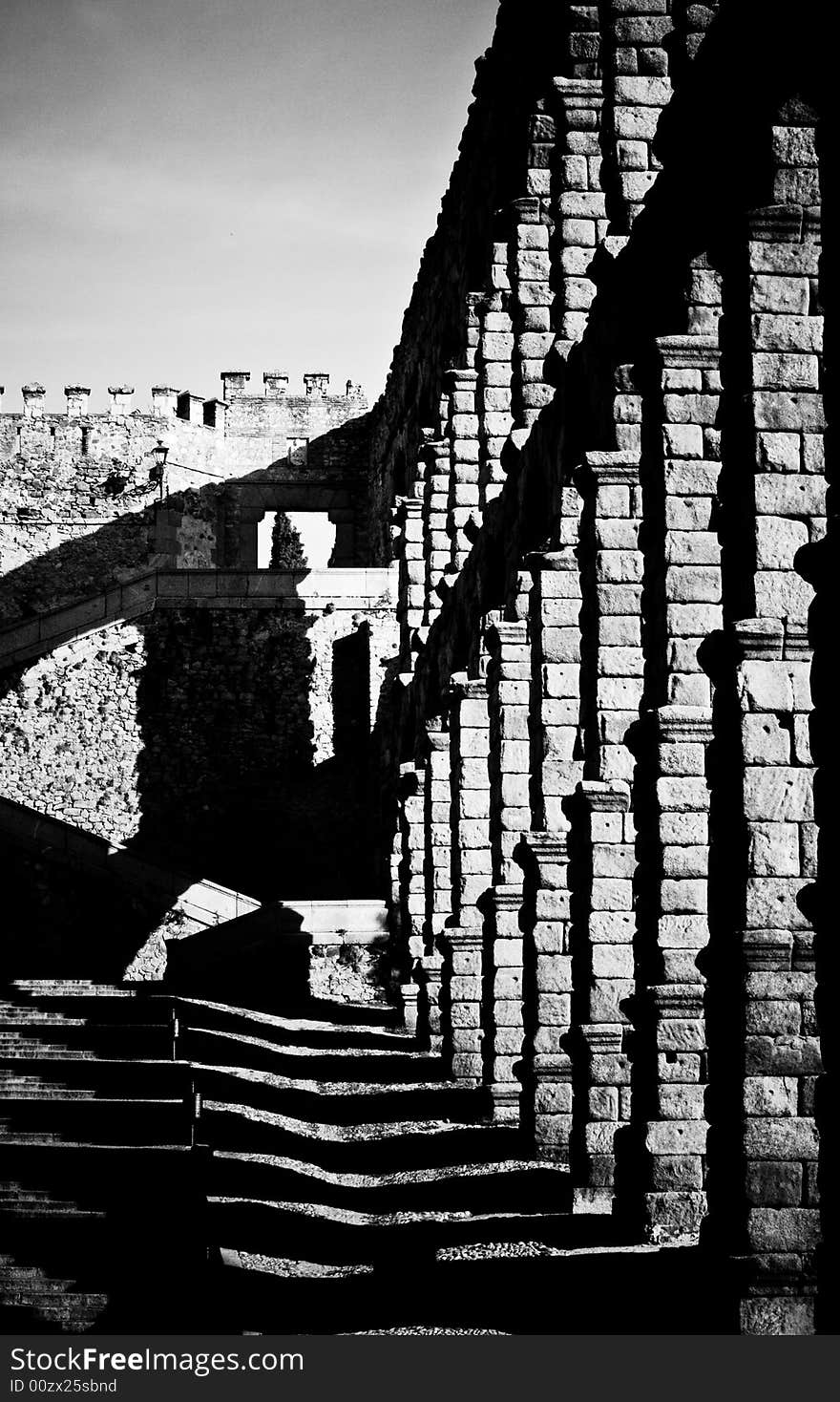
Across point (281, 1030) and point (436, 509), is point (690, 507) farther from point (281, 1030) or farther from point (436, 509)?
point (436, 509)

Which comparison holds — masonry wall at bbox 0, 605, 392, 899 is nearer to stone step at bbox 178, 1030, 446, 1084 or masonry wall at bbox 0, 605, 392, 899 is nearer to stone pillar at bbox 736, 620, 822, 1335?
stone step at bbox 178, 1030, 446, 1084

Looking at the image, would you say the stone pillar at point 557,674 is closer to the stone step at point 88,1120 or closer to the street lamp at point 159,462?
the stone step at point 88,1120

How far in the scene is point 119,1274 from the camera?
8.11 metres

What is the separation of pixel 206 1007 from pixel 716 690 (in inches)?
443

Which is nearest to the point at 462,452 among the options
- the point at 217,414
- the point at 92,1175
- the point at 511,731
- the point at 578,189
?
the point at 578,189

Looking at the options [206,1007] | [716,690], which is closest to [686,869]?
[716,690]

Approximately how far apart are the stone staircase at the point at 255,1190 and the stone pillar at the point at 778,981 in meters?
0.90

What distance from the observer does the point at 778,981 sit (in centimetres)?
674

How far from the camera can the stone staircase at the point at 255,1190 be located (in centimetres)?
766

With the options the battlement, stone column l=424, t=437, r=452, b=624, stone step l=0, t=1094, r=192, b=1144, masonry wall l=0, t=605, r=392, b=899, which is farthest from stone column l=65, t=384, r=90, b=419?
stone step l=0, t=1094, r=192, b=1144

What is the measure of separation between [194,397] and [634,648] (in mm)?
27945

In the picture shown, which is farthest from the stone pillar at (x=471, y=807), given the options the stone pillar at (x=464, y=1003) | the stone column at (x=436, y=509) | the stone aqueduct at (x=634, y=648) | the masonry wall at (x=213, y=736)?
the masonry wall at (x=213, y=736)

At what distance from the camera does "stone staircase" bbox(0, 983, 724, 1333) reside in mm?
7664
